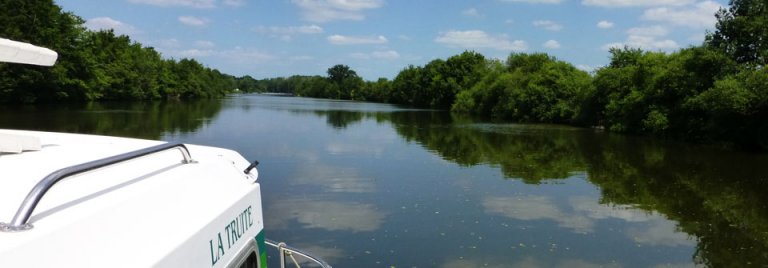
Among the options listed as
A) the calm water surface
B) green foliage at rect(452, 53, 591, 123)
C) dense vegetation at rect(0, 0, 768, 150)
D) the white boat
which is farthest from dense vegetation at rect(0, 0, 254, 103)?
the white boat

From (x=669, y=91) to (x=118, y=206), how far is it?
4066 centimetres

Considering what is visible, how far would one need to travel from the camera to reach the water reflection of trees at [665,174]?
41.8 feet

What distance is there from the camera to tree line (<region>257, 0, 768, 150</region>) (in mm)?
30000

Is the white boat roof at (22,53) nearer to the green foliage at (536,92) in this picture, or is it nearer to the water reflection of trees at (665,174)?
the water reflection of trees at (665,174)

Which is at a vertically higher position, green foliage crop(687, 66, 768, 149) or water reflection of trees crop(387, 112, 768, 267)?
green foliage crop(687, 66, 768, 149)

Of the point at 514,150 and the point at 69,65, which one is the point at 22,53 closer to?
the point at 514,150

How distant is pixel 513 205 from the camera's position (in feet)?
50.7

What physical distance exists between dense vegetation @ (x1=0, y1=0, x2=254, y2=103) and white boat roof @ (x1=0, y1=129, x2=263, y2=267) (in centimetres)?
6224

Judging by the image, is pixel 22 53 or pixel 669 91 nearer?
pixel 22 53

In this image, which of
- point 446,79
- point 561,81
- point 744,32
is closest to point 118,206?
point 744,32

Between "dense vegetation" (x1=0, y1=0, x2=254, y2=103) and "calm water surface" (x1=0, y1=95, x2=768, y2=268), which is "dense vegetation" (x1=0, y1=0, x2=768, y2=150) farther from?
A: "calm water surface" (x1=0, y1=95, x2=768, y2=268)

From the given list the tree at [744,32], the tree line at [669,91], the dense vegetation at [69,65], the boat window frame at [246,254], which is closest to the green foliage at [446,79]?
the tree line at [669,91]

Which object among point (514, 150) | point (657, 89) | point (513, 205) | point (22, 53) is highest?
point (22, 53)

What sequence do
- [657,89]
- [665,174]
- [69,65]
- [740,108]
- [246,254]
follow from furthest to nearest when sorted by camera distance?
[69,65] → [657,89] → [740,108] → [665,174] → [246,254]
